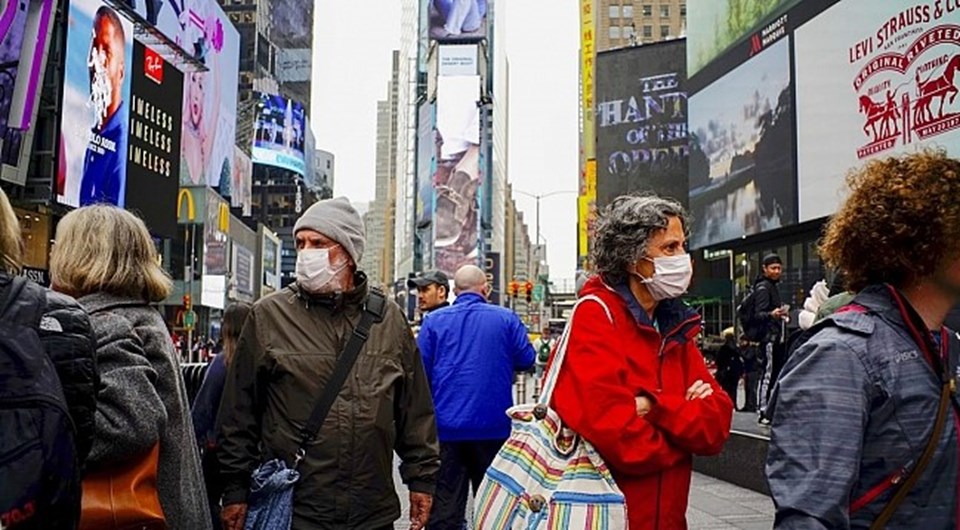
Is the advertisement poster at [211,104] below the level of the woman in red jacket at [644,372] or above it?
above

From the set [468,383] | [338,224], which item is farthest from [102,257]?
[468,383]

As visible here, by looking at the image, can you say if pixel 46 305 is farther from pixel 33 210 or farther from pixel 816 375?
pixel 33 210

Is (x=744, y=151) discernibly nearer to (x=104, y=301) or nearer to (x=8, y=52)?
(x=8, y=52)

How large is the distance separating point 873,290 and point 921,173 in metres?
0.33

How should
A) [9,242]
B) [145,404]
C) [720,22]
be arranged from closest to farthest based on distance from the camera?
1. [9,242]
2. [145,404]
3. [720,22]

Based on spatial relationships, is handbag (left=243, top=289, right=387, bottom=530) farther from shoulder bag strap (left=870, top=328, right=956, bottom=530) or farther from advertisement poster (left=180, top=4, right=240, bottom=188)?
advertisement poster (left=180, top=4, right=240, bottom=188)

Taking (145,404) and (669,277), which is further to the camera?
(669,277)

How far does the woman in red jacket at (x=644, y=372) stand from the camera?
130 inches

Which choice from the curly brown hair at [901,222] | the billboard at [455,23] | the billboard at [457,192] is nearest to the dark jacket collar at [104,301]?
the curly brown hair at [901,222]

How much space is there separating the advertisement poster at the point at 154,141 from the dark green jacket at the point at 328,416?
37.4 metres

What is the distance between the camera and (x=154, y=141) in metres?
41.8

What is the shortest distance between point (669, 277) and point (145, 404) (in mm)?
1900

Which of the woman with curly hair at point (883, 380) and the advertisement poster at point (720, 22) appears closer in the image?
the woman with curly hair at point (883, 380)

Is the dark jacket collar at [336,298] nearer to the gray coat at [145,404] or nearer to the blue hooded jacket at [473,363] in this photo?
the gray coat at [145,404]
